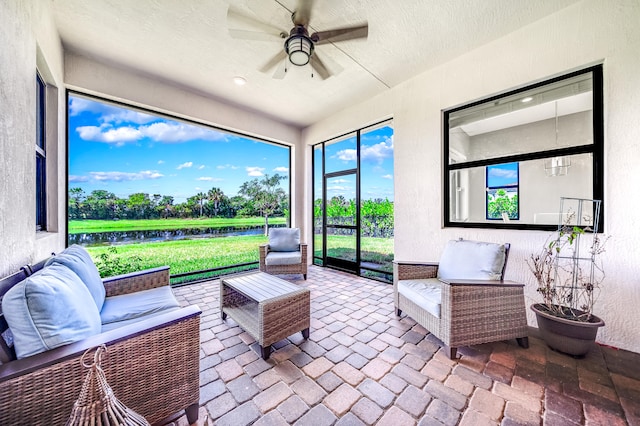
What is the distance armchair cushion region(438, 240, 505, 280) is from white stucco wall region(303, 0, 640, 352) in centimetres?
51

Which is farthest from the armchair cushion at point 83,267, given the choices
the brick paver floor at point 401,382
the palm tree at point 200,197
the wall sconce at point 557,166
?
the wall sconce at point 557,166

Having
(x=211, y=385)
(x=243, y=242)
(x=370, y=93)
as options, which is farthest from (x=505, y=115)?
(x=243, y=242)

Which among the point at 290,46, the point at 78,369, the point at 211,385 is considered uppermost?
the point at 290,46

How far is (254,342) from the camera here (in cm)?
216

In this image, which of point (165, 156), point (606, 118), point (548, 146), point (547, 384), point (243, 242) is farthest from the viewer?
point (243, 242)

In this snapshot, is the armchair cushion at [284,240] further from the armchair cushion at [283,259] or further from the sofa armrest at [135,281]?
the sofa armrest at [135,281]

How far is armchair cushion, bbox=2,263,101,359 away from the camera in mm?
965

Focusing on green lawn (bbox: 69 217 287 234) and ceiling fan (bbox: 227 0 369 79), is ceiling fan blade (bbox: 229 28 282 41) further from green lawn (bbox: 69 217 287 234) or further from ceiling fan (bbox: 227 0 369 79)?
green lawn (bbox: 69 217 287 234)

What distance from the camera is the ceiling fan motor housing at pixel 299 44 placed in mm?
2178

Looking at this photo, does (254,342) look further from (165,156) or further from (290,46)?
(165,156)

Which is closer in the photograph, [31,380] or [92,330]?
[31,380]

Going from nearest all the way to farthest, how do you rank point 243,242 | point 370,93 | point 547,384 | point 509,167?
1. point 547,384
2. point 509,167
3. point 370,93
4. point 243,242

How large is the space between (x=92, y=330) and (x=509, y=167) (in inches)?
154

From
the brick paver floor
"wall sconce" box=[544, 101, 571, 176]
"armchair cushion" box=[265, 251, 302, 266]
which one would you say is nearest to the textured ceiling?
"wall sconce" box=[544, 101, 571, 176]
